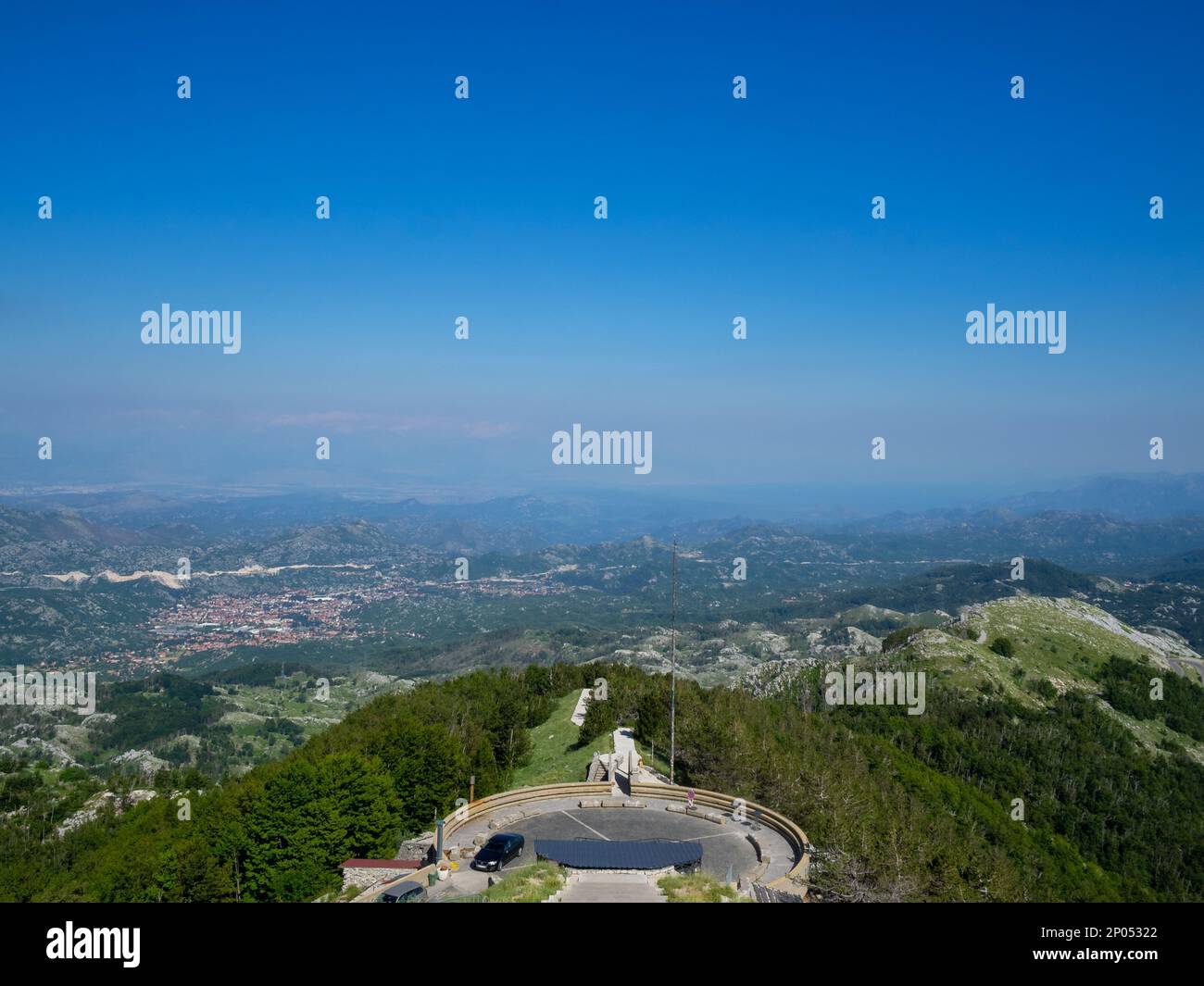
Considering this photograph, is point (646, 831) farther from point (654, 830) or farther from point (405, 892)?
point (405, 892)

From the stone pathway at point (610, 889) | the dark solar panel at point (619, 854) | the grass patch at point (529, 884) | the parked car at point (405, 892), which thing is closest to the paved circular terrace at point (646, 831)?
the parked car at point (405, 892)

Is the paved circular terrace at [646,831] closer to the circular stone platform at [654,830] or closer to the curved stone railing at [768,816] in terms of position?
the circular stone platform at [654,830]

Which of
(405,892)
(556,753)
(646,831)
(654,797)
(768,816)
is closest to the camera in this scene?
(405,892)

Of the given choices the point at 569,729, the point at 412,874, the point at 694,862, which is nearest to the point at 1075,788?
the point at 569,729

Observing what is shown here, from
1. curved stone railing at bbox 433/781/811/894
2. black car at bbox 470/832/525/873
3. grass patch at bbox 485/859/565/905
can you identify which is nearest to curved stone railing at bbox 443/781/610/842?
curved stone railing at bbox 433/781/811/894

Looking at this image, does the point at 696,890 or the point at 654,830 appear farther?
the point at 654,830

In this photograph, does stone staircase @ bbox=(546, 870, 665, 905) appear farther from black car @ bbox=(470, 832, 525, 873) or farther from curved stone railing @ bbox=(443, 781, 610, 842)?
curved stone railing @ bbox=(443, 781, 610, 842)

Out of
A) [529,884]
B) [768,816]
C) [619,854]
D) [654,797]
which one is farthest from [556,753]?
[529,884]
